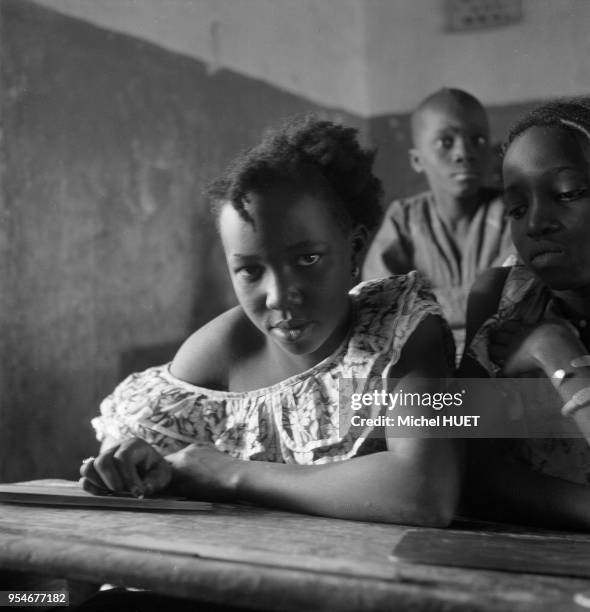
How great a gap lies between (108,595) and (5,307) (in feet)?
2.56

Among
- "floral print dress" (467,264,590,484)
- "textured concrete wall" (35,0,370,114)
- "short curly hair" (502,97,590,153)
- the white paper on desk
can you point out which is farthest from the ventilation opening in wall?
the white paper on desk

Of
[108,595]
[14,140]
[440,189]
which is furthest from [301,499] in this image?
[440,189]

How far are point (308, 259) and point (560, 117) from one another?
1.17 ft

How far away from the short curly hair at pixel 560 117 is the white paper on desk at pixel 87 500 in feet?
1.99

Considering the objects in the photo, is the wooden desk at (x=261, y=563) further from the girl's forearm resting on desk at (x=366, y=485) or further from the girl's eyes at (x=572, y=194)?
the girl's eyes at (x=572, y=194)

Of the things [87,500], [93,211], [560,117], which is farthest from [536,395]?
[93,211]

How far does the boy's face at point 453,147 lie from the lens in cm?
218

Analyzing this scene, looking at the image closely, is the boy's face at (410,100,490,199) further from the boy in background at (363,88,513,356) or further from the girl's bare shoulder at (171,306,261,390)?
the girl's bare shoulder at (171,306,261,390)

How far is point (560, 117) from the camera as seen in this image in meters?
0.98

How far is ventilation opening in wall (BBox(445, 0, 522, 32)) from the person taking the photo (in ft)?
5.82

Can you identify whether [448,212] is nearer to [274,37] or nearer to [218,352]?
[274,37]

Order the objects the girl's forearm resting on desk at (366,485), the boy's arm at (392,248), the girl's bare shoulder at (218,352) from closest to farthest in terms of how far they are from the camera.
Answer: the girl's forearm resting on desk at (366,485)
the girl's bare shoulder at (218,352)
the boy's arm at (392,248)

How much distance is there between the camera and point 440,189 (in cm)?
236

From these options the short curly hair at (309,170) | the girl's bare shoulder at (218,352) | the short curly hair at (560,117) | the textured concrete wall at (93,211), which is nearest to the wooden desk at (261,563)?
the girl's bare shoulder at (218,352)
